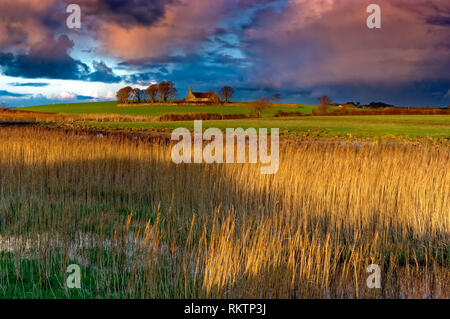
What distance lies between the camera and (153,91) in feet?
236

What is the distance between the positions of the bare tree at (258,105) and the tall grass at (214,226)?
160 feet

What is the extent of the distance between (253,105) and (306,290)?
55.6 meters

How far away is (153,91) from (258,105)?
23.7 m

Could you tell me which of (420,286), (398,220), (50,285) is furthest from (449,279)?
(50,285)

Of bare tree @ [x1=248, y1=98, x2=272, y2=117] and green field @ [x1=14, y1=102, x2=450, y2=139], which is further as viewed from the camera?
bare tree @ [x1=248, y1=98, x2=272, y2=117]

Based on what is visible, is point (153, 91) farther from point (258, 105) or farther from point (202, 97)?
point (258, 105)

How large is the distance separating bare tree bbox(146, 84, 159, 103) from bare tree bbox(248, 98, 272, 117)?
2211 centimetres

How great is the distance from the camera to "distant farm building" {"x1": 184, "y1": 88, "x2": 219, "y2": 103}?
256ft

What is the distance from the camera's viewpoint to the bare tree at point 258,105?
58.1 meters

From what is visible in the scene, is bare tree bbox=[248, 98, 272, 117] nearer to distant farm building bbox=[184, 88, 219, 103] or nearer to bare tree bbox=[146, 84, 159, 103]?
distant farm building bbox=[184, 88, 219, 103]

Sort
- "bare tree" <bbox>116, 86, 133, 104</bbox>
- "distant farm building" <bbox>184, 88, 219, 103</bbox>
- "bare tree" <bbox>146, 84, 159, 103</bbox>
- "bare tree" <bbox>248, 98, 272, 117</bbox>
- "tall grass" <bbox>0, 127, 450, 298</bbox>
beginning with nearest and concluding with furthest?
"tall grass" <bbox>0, 127, 450, 298</bbox> → "bare tree" <bbox>248, 98, 272, 117</bbox> → "bare tree" <bbox>146, 84, 159, 103</bbox> → "bare tree" <bbox>116, 86, 133, 104</bbox> → "distant farm building" <bbox>184, 88, 219, 103</bbox>

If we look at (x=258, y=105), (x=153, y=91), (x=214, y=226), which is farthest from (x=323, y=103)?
(x=214, y=226)

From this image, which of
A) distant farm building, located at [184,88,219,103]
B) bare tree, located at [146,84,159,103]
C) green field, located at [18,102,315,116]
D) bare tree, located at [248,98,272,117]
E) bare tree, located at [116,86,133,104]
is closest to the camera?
green field, located at [18,102,315,116]

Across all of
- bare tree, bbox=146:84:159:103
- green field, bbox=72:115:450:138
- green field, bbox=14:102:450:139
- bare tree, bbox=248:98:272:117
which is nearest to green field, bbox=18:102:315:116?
bare tree, bbox=248:98:272:117
